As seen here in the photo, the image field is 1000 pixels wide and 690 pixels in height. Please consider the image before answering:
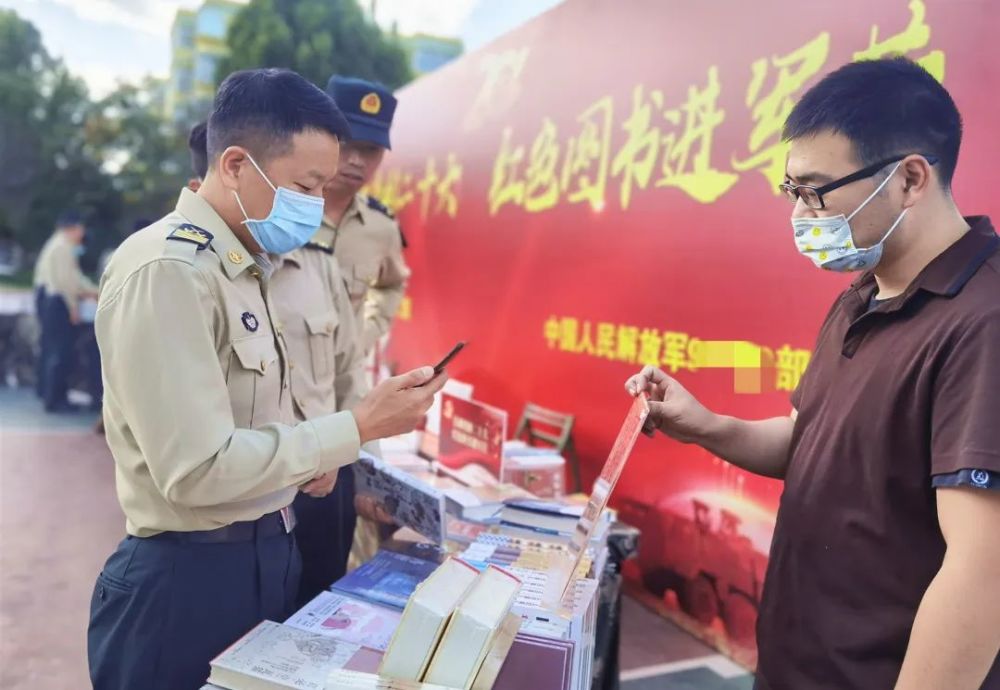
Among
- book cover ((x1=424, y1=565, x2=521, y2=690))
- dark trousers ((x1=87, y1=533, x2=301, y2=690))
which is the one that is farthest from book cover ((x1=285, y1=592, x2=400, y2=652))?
book cover ((x1=424, y1=565, x2=521, y2=690))

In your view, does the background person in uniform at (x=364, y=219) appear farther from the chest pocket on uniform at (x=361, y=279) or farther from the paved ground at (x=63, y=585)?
the paved ground at (x=63, y=585)

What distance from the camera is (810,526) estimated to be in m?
1.15

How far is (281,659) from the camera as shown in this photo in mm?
1160

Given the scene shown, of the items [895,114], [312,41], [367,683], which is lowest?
[367,683]

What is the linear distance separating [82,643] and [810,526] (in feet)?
8.64

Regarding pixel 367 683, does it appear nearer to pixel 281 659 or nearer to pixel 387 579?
pixel 281 659

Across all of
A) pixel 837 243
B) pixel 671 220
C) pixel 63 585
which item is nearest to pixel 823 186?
pixel 837 243

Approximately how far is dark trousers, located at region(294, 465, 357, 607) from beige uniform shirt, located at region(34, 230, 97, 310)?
5806 mm

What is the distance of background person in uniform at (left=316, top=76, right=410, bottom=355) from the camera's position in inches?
97.0

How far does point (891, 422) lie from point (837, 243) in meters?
0.29

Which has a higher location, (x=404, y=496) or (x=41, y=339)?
(x=404, y=496)

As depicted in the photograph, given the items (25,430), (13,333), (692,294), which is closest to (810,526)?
(692,294)

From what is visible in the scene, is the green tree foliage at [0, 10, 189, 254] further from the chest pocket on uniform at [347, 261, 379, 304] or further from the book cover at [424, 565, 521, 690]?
the book cover at [424, 565, 521, 690]

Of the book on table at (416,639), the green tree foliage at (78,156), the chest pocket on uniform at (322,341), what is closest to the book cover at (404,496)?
the chest pocket on uniform at (322,341)
